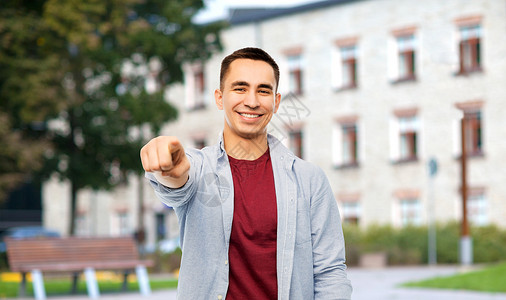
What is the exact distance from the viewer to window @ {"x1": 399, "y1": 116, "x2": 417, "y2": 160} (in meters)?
35.3

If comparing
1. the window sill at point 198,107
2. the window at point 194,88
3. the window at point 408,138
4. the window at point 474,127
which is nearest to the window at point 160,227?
the window sill at point 198,107

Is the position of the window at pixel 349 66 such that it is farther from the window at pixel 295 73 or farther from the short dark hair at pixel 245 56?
the short dark hair at pixel 245 56

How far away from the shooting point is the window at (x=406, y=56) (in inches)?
1391

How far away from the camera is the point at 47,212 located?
1957 inches

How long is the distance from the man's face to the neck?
0.02 metres

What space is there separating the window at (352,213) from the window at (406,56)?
5.99 meters

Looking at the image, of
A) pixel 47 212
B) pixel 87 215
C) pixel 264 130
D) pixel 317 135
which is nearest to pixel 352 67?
pixel 317 135

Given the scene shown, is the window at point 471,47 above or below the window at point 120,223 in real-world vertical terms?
above

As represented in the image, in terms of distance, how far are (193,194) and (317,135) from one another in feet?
116

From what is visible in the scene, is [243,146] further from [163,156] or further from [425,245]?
[425,245]

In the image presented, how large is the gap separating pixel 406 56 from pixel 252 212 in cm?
3346

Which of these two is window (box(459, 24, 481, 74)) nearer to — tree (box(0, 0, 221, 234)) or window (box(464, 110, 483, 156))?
window (box(464, 110, 483, 156))

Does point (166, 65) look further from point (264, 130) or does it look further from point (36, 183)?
point (264, 130)

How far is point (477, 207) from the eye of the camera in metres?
33.0
